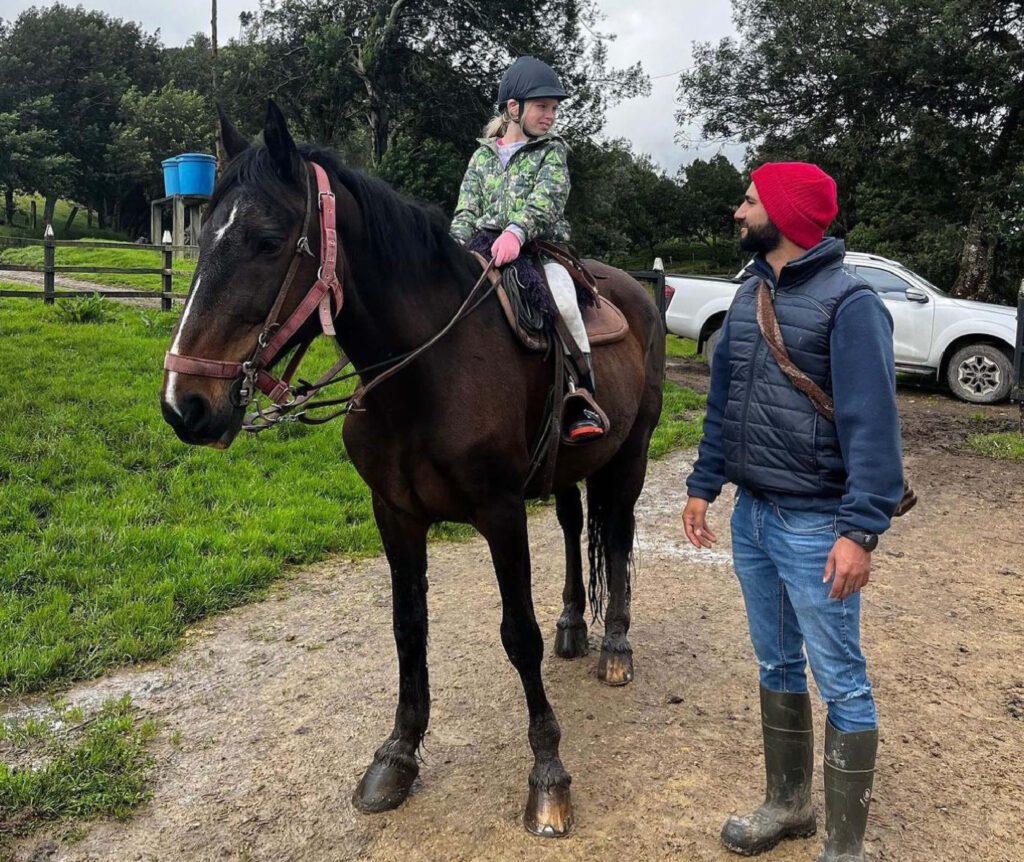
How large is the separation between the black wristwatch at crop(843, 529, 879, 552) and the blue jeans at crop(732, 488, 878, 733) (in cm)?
12

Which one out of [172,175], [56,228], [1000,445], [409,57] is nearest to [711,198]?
[409,57]

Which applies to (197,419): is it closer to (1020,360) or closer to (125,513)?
(125,513)

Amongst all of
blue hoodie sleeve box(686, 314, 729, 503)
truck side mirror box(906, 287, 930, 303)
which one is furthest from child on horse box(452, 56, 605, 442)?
truck side mirror box(906, 287, 930, 303)

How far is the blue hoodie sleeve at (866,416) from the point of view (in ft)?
6.52

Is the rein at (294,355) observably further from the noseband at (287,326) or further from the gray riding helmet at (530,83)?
the gray riding helmet at (530,83)

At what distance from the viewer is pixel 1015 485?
725 cm

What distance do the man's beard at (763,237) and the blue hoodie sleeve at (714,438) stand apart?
0.27m

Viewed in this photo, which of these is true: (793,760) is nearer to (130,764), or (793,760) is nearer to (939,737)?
(939,737)

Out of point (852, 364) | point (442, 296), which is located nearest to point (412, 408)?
point (442, 296)

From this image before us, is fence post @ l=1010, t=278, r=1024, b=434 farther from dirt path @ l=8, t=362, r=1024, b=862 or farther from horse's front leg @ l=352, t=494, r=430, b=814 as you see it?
horse's front leg @ l=352, t=494, r=430, b=814

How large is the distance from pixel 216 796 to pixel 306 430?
5.15 metres

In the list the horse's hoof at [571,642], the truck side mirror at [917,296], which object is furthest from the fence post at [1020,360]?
the horse's hoof at [571,642]

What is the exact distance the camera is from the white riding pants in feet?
10.1

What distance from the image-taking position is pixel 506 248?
2.78 meters
